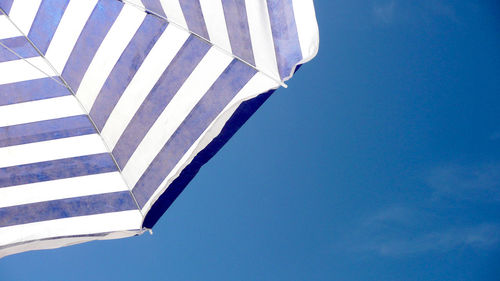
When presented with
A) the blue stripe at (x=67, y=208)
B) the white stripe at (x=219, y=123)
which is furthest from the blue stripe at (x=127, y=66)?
the white stripe at (x=219, y=123)

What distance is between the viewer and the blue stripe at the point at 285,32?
7.00 ft

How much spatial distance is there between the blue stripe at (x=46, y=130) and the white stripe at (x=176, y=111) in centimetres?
37

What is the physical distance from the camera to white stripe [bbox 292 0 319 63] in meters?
2.10

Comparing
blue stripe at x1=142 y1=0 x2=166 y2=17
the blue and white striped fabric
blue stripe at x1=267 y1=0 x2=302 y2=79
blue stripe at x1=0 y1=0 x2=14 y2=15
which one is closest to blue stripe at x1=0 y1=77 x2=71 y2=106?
the blue and white striped fabric

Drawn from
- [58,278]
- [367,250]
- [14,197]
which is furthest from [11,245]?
[367,250]

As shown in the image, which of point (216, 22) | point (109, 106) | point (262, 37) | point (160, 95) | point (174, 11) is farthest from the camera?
point (109, 106)

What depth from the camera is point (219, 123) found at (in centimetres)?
242

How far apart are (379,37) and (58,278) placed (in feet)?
16.3

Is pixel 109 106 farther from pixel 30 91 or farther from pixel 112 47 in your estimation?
pixel 30 91

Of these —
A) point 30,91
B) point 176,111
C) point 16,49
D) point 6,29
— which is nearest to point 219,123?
point 176,111

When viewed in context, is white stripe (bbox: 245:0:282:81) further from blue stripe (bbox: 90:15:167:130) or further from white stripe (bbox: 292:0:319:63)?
blue stripe (bbox: 90:15:167:130)

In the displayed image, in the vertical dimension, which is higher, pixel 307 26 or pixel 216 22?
pixel 307 26

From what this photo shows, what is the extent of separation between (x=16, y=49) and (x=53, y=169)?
0.80 metres

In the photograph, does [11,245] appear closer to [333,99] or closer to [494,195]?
[333,99]
